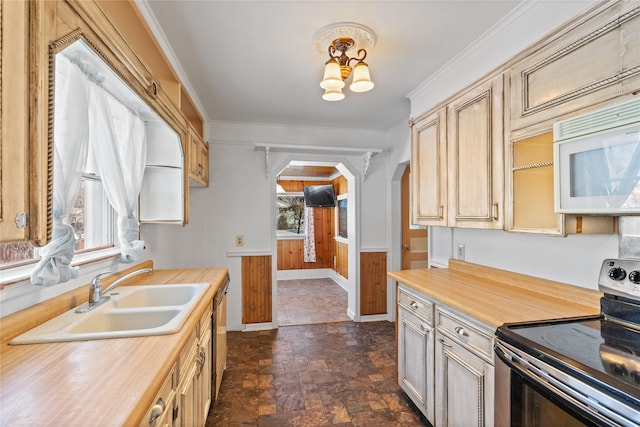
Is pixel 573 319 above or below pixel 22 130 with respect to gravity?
below

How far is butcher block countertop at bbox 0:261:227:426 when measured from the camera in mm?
724

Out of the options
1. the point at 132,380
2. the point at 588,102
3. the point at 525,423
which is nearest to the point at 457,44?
the point at 588,102

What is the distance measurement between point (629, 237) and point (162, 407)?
1968 millimetres

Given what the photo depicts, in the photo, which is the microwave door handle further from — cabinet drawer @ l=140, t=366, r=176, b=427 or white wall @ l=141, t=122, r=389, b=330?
white wall @ l=141, t=122, r=389, b=330

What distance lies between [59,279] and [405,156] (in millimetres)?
3340

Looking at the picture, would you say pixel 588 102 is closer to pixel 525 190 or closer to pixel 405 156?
pixel 525 190

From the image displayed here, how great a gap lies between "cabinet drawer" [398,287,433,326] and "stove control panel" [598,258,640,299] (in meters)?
0.82

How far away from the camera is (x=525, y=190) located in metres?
1.71

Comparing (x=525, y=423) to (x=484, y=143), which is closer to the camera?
(x=525, y=423)

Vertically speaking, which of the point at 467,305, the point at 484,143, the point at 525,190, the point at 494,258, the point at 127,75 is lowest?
the point at 467,305

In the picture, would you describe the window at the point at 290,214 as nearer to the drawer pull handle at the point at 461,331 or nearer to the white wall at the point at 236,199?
the white wall at the point at 236,199

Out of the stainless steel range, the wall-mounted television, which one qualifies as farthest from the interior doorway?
the stainless steel range

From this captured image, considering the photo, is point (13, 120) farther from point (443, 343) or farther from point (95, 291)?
point (443, 343)

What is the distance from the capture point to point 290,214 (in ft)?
23.7
